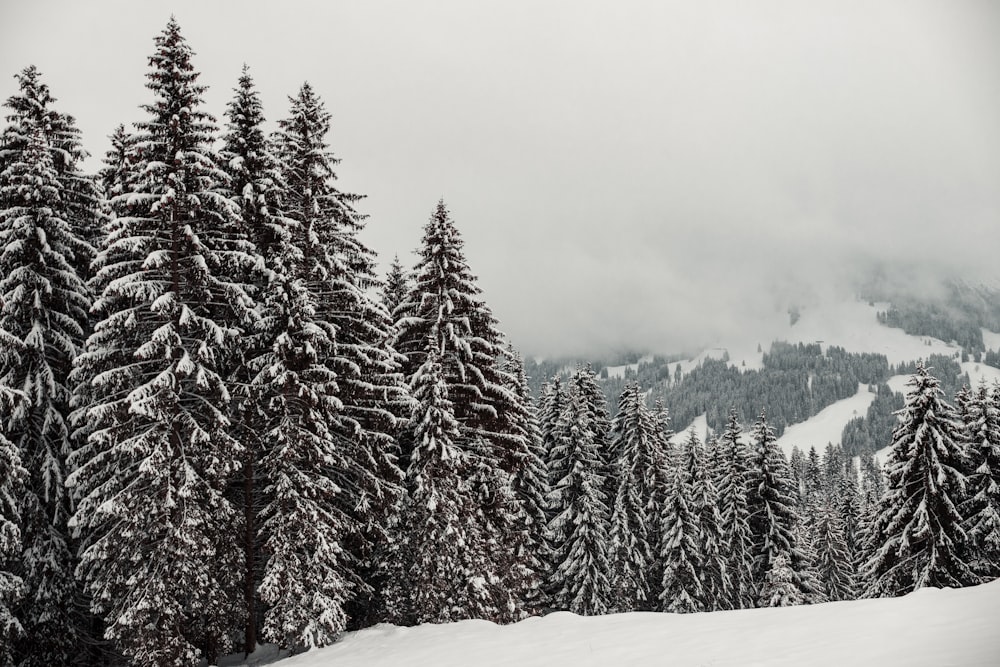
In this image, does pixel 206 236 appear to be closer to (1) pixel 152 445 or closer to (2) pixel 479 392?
(1) pixel 152 445

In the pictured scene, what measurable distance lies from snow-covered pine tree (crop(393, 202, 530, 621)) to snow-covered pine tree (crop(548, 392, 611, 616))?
10199mm

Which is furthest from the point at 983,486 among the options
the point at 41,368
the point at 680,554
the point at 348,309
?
the point at 41,368

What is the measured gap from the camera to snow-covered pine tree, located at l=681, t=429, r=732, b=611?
38688 millimetres

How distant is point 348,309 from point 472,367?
17.9 ft

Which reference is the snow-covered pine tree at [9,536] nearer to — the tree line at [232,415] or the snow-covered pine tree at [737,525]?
the tree line at [232,415]

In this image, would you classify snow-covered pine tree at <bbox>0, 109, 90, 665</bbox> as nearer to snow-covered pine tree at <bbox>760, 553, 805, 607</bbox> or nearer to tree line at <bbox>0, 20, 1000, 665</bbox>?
tree line at <bbox>0, 20, 1000, 665</bbox>

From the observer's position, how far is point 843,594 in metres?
49.2

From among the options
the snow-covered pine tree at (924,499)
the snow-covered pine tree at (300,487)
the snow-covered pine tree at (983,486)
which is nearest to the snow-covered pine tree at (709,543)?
the snow-covered pine tree at (924,499)

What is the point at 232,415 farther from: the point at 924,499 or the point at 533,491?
the point at 924,499

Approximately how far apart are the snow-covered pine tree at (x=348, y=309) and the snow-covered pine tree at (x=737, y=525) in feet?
89.9

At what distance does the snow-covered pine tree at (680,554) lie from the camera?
121 feet

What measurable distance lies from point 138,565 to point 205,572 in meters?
1.79

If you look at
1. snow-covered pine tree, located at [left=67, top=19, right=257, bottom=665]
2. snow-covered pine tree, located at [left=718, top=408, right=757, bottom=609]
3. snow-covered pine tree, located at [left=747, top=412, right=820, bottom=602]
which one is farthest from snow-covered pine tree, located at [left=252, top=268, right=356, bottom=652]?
snow-covered pine tree, located at [left=747, top=412, right=820, bottom=602]

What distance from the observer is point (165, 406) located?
1648 centimetres
